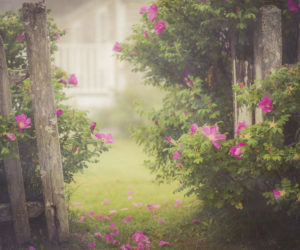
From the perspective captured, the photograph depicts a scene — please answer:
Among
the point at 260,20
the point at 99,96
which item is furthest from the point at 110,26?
the point at 260,20

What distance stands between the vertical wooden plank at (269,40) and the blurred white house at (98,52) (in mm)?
7762

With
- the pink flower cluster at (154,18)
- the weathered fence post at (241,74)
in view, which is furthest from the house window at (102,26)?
the weathered fence post at (241,74)

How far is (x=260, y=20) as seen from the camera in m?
2.64

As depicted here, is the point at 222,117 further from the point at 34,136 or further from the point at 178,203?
the point at 34,136

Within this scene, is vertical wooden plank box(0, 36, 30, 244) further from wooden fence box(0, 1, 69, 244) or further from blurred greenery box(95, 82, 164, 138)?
Result: blurred greenery box(95, 82, 164, 138)

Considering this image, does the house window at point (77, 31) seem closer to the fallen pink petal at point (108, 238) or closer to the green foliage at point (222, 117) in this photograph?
the green foliage at point (222, 117)

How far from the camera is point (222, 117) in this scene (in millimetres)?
3051

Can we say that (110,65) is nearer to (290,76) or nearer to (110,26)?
(110,26)

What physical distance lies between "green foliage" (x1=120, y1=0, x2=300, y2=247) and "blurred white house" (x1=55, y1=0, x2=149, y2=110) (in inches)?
278

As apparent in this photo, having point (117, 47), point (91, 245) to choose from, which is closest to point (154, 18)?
point (117, 47)

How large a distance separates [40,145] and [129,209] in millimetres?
1644

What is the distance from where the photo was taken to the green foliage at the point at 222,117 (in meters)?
2.34

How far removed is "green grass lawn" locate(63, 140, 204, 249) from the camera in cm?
300

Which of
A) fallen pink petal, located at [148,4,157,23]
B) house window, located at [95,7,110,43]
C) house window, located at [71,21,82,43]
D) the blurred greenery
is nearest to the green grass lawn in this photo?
fallen pink petal, located at [148,4,157,23]
